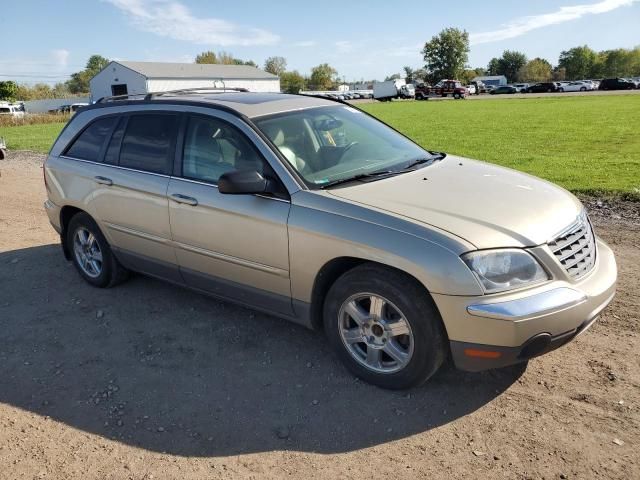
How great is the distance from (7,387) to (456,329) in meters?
3.01

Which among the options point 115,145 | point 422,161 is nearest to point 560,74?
point 422,161

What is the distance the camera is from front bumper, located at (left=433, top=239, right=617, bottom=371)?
2938 mm

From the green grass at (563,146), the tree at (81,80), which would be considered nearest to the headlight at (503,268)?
the green grass at (563,146)

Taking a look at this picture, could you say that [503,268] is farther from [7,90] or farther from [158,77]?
[7,90]

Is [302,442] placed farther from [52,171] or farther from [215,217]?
[52,171]

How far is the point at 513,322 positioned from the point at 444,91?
6763 centimetres

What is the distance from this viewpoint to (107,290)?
17.7 ft

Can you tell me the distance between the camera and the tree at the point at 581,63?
107562 millimetres

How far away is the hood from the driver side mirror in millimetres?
474

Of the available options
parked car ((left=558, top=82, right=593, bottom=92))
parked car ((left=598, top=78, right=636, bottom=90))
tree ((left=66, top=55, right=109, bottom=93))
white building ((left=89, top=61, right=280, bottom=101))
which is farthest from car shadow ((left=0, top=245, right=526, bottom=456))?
tree ((left=66, top=55, right=109, bottom=93))

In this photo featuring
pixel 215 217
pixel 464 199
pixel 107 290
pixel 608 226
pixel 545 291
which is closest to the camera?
pixel 545 291

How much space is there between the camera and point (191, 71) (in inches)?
3009

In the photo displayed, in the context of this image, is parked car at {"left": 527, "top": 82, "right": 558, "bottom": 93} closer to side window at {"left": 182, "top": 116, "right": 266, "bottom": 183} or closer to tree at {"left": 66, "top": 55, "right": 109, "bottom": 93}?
side window at {"left": 182, "top": 116, "right": 266, "bottom": 183}

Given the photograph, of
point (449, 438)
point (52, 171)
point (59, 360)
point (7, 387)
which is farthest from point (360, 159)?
point (52, 171)
